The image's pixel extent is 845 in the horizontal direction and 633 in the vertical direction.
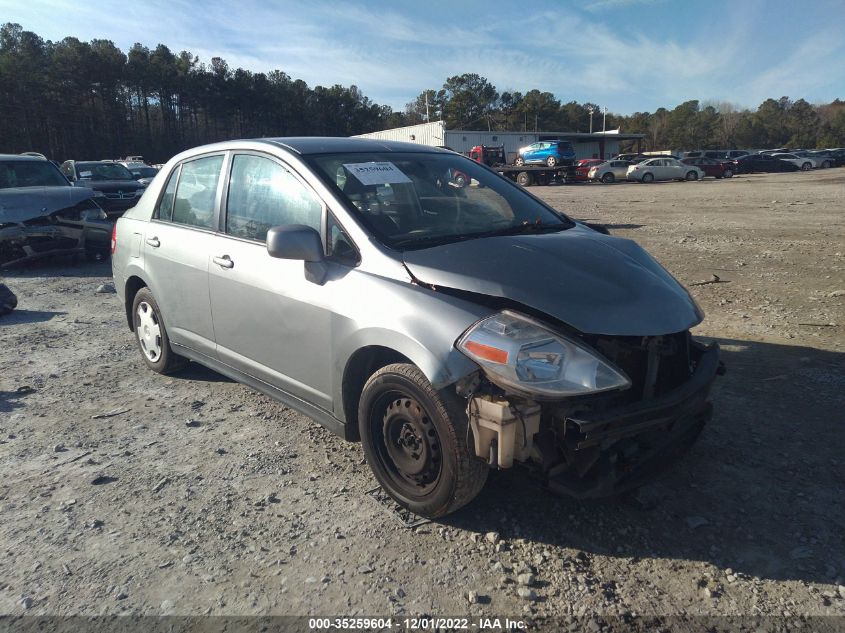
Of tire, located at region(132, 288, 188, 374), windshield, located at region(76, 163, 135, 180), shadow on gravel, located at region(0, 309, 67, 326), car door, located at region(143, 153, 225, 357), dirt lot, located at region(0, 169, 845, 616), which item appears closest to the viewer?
dirt lot, located at region(0, 169, 845, 616)

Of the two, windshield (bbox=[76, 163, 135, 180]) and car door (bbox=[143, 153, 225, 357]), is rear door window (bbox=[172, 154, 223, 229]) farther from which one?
windshield (bbox=[76, 163, 135, 180])

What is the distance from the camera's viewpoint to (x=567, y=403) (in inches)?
97.2

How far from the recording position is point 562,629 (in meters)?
2.22

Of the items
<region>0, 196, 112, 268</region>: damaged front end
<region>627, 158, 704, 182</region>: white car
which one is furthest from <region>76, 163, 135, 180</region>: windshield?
<region>627, 158, 704, 182</region>: white car

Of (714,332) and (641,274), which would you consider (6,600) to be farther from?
(714,332)

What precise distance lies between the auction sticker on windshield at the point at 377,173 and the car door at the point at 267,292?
31 cm

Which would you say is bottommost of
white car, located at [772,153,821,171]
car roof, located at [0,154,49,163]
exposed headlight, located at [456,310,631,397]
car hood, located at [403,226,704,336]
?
exposed headlight, located at [456,310,631,397]

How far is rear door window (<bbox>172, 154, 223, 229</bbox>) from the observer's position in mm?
4098

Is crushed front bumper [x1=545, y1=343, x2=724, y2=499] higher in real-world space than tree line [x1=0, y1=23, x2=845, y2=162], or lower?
lower

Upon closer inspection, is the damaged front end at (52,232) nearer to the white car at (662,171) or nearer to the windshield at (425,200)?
the windshield at (425,200)

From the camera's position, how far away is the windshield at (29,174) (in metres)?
9.69

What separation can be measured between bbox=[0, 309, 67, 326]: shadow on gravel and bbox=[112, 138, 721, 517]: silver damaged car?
11.8ft

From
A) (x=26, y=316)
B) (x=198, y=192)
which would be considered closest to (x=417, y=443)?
(x=198, y=192)

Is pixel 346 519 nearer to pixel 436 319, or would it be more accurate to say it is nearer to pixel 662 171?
pixel 436 319
